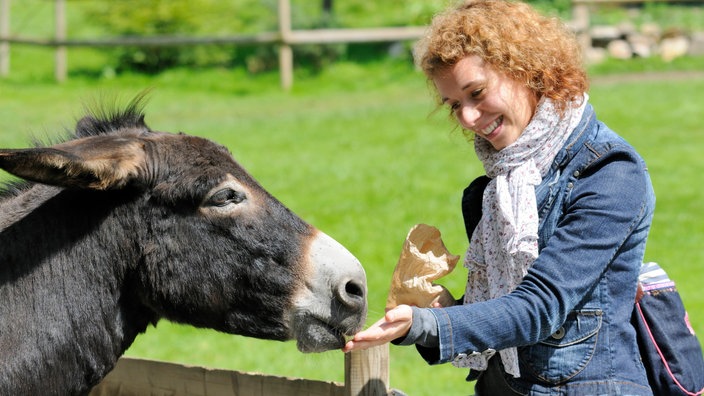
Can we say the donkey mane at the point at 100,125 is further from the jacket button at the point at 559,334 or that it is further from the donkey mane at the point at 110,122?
the jacket button at the point at 559,334

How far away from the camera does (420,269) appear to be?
3.34m

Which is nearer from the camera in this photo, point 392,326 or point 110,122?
point 392,326

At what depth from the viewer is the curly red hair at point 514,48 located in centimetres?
315

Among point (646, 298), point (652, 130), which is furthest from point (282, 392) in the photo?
point (652, 130)

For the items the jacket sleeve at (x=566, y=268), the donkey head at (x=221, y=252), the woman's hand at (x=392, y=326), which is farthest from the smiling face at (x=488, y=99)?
the woman's hand at (x=392, y=326)

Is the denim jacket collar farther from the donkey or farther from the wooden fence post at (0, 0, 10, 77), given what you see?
the wooden fence post at (0, 0, 10, 77)

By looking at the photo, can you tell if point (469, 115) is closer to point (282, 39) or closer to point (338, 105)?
point (338, 105)

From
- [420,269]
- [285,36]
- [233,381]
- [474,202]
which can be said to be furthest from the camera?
[285,36]

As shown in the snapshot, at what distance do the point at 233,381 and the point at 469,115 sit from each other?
1.50m

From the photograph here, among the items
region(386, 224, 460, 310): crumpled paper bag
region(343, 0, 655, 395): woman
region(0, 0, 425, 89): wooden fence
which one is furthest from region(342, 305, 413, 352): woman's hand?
region(0, 0, 425, 89): wooden fence

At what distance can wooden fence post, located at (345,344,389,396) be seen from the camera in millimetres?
3537

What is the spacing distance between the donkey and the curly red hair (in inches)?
29.7

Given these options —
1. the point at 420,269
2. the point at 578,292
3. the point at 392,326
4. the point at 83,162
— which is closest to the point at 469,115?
the point at 420,269

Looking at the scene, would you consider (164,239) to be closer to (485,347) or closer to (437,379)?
(485,347)
